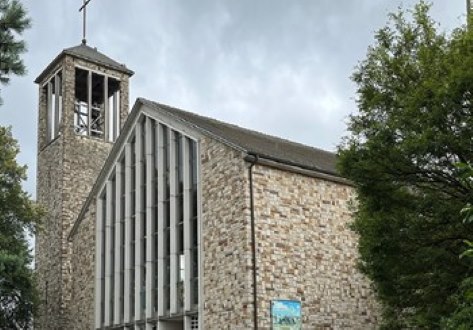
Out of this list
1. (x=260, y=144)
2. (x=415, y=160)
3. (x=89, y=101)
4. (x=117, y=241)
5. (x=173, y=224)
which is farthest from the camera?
(x=89, y=101)

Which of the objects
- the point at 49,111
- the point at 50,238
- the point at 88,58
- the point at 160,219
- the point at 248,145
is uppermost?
the point at 88,58

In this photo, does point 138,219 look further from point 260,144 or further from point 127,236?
point 260,144

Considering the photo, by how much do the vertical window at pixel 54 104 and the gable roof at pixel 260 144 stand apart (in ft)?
32.8

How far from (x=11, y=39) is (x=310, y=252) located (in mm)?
11109

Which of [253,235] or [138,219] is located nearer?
[253,235]

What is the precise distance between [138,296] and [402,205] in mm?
11786

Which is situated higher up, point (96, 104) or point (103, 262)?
point (96, 104)

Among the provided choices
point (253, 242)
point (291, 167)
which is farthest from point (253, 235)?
point (291, 167)

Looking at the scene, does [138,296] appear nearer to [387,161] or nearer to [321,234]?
[321,234]

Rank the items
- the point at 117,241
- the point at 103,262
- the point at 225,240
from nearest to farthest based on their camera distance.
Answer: the point at 225,240, the point at 117,241, the point at 103,262

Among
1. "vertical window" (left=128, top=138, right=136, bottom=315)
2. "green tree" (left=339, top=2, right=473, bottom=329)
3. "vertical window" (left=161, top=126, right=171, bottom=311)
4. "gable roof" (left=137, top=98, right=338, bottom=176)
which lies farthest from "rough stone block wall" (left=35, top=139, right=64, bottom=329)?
"green tree" (left=339, top=2, right=473, bottom=329)

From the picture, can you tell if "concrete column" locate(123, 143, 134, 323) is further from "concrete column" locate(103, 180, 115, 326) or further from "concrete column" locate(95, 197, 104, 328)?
"concrete column" locate(95, 197, 104, 328)

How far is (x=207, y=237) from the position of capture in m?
23.0

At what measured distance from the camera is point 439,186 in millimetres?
17078
